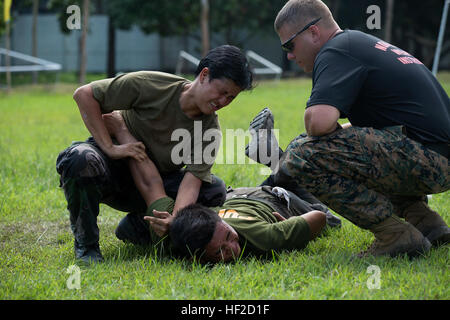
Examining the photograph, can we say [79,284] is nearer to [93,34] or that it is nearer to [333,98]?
[333,98]

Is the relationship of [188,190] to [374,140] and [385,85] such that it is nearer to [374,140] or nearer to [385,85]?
[374,140]

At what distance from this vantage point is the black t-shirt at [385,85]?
3055mm

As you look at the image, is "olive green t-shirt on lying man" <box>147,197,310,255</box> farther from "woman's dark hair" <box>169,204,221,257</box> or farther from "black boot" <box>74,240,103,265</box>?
"black boot" <box>74,240,103,265</box>

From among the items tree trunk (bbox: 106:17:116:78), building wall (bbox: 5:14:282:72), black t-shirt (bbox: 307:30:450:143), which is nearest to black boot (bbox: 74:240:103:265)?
black t-shirt (bbox: 307:30:450:143)

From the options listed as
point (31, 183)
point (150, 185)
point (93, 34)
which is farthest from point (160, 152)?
point (93, 34)

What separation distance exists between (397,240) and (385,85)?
834 mm

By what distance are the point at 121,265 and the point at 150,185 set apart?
55cm

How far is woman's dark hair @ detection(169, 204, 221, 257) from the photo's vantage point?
304cm

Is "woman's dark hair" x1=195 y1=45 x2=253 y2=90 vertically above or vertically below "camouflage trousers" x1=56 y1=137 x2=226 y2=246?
above

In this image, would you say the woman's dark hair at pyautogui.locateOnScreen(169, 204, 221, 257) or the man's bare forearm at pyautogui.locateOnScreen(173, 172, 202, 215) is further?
the man's bare forearm at pyautogui.locateOnScreen(173, 172, 202, 215)

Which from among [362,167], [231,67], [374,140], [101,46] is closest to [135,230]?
[231,67]

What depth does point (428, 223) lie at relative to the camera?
3459 millimetres

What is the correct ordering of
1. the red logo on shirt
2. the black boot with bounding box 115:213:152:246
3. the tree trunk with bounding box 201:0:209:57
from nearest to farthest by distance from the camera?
1. the red logo on shirt
2. the black boot with bounding box 115:213:152:246
3. the tree trunk with bounding box 201:0:209:57

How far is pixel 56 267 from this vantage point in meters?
3.16
